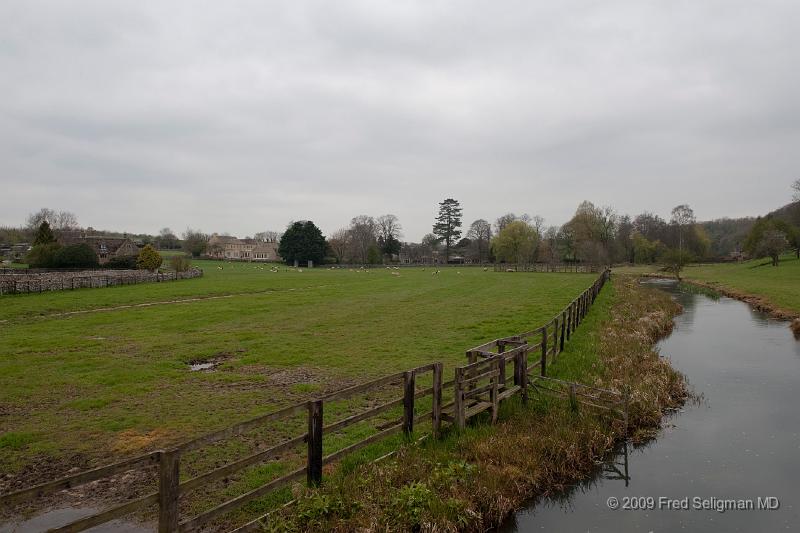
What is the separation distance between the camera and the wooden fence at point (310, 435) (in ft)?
17.4

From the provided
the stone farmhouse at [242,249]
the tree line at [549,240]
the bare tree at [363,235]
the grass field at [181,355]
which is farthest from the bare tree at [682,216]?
the stone farmhouse at [242,249]

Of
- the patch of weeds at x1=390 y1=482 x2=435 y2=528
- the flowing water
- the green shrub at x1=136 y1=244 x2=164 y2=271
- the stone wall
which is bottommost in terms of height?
the flowing water

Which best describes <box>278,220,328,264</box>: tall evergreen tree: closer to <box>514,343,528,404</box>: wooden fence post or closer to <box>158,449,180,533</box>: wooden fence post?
<box>514,343,528,404</box>: wooden fence post

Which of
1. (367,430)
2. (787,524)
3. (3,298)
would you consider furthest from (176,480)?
(3,298)

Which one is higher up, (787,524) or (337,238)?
(337,238)

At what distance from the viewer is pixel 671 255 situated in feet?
219

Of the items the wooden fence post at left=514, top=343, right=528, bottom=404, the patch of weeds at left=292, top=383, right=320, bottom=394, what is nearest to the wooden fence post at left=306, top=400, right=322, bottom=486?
the patch of weeds at left=292, top=383, right=320, bottom=394

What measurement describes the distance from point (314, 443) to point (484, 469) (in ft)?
10.9

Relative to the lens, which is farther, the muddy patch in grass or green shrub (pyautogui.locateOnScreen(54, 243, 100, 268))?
green shrub (pyautogui.locateOnScreen(54, 243, 100, 268))

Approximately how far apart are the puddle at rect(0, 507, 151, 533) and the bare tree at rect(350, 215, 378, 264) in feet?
385

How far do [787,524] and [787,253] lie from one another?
10454 cm

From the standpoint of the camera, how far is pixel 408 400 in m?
9.20

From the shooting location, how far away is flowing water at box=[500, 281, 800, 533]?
27.8 ft

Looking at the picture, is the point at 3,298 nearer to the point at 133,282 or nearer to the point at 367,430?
the point at 133,282
